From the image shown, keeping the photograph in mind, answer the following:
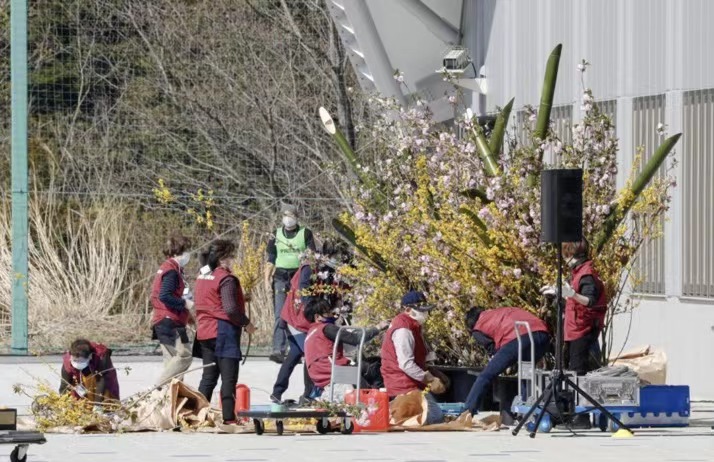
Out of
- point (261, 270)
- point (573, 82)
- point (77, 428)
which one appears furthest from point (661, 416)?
point (261, 270)

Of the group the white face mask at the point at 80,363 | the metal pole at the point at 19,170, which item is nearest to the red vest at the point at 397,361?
the white face mask at the point at 80,363

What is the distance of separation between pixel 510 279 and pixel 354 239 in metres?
2.62

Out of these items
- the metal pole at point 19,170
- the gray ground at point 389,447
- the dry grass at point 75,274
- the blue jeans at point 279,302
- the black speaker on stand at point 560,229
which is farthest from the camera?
the dry grass at point 75,274

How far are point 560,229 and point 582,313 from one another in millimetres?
1010

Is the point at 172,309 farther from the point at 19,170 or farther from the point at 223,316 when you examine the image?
the point at 19,170

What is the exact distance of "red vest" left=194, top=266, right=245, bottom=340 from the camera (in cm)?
1577

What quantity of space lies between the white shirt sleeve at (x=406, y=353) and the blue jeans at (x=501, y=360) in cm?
47

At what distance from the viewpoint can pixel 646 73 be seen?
65.1 feet

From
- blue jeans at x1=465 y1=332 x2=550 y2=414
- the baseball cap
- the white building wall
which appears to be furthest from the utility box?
the white building wall

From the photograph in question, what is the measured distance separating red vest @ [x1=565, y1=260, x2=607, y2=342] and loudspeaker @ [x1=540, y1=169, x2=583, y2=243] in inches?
23.2

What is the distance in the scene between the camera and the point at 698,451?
1361cm

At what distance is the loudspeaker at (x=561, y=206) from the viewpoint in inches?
588

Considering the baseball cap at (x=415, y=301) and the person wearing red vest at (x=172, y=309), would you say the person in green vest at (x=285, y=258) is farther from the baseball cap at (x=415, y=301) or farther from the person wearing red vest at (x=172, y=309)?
the baseball cap at (x=415, y=301)

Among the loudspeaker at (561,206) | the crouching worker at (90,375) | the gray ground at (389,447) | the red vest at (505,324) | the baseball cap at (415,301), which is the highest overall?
the loudspeaker at (561,206)
